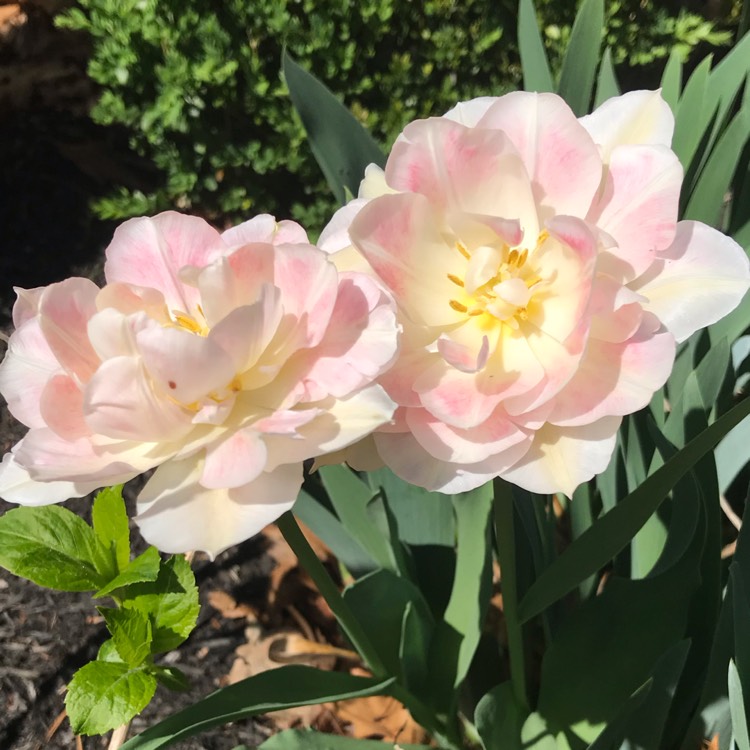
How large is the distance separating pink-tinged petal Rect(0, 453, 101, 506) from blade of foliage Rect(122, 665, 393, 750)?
1.04ft

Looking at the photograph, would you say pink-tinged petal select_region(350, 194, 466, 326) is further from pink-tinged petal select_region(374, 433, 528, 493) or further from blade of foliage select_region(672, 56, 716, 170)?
blade of foliage select_region(672, 56, 716, 170)

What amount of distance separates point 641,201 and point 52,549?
2.33ft

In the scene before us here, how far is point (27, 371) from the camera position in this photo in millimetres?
555

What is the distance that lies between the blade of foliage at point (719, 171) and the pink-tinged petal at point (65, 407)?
0.89 metres

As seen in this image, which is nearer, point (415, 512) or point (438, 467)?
point (438, 467)

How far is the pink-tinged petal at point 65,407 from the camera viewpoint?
51 centimetres

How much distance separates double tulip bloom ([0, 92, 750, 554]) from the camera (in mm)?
494

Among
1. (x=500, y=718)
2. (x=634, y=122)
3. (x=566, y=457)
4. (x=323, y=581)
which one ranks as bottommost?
(x=500, y=718)

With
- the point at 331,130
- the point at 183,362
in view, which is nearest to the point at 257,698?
the point at 183,362

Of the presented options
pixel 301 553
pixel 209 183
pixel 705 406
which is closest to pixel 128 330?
pixel 301 553

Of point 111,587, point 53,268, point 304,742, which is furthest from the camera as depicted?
point 53,268

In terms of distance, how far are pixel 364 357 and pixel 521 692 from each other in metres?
0.66

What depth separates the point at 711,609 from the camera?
99 cm

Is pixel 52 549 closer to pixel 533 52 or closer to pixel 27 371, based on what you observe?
pixel 27 371
